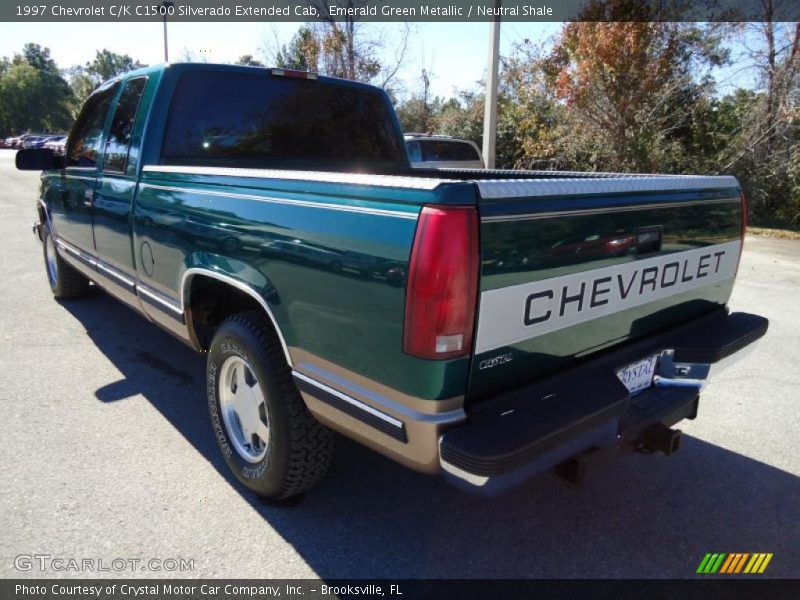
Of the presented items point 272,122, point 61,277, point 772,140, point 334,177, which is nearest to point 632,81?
point 772,140

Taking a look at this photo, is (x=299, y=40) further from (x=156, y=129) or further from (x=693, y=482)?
(x=693, y=482)

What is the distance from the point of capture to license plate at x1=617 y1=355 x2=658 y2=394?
243 centimetres

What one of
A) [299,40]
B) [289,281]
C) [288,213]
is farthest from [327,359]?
[299,40]

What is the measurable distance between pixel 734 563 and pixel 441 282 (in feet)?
6.13

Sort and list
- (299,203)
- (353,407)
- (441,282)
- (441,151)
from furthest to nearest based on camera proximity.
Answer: (441,151) → (299,203) → (353,407) → (441,282)

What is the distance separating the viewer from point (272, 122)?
12.5 feet

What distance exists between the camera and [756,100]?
12719 mm

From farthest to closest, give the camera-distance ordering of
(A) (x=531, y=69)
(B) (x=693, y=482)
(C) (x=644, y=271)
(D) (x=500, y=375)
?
(A) (x=531, y=69) → (B) (x=693, y=482) → (C) (x=644, y=271) → (D) (x=500, y=375)

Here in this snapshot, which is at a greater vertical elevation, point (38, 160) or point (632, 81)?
point (632, 81)

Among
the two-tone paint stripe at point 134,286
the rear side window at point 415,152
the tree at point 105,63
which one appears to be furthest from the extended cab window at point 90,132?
the tree at point 105,63

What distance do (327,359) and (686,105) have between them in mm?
13763

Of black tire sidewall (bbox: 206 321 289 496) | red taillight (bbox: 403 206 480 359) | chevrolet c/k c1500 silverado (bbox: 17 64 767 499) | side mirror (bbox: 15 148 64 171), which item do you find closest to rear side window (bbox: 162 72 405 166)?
chevrolet c/k c1500 silverado (bbox: 17 64 767 499)

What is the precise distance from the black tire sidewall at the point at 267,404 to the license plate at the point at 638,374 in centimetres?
146

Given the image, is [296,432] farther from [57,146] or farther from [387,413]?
[57,146]
